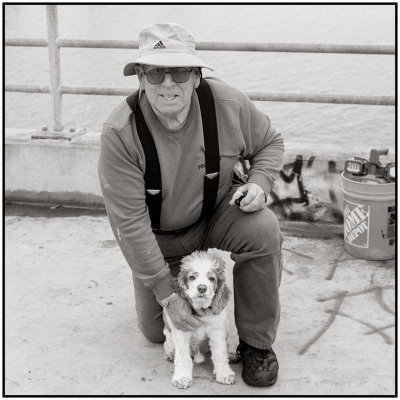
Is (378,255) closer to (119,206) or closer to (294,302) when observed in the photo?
(294,302)

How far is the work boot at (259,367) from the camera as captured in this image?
2967 mm

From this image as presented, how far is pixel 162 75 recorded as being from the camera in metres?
2.82

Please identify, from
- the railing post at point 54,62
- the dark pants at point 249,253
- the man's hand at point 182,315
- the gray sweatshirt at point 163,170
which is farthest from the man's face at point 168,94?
the railing post at point 54,62

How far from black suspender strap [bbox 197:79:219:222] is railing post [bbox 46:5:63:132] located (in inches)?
98.1

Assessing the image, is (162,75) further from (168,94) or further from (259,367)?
(259,367)

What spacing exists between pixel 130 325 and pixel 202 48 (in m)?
2.29

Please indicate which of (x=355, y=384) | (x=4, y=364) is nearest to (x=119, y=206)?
(x=4, y=364)

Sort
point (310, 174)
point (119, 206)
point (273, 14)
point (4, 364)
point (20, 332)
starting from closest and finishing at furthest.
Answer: point (119, 206), point (4, 364), point (20, 332), point (310, 174), point (273, 14)

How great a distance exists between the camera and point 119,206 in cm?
290

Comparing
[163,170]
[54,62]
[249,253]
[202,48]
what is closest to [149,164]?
[163,170]

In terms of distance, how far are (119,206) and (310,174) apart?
2.21 metres

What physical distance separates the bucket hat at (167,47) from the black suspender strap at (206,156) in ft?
0.73

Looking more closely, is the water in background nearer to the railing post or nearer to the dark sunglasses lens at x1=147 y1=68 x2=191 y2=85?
the railing post

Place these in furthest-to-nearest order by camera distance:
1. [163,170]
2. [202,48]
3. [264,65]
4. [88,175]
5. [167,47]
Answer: [264,65] < [88,175] < [202,48] < [163,170] < [167,47]
